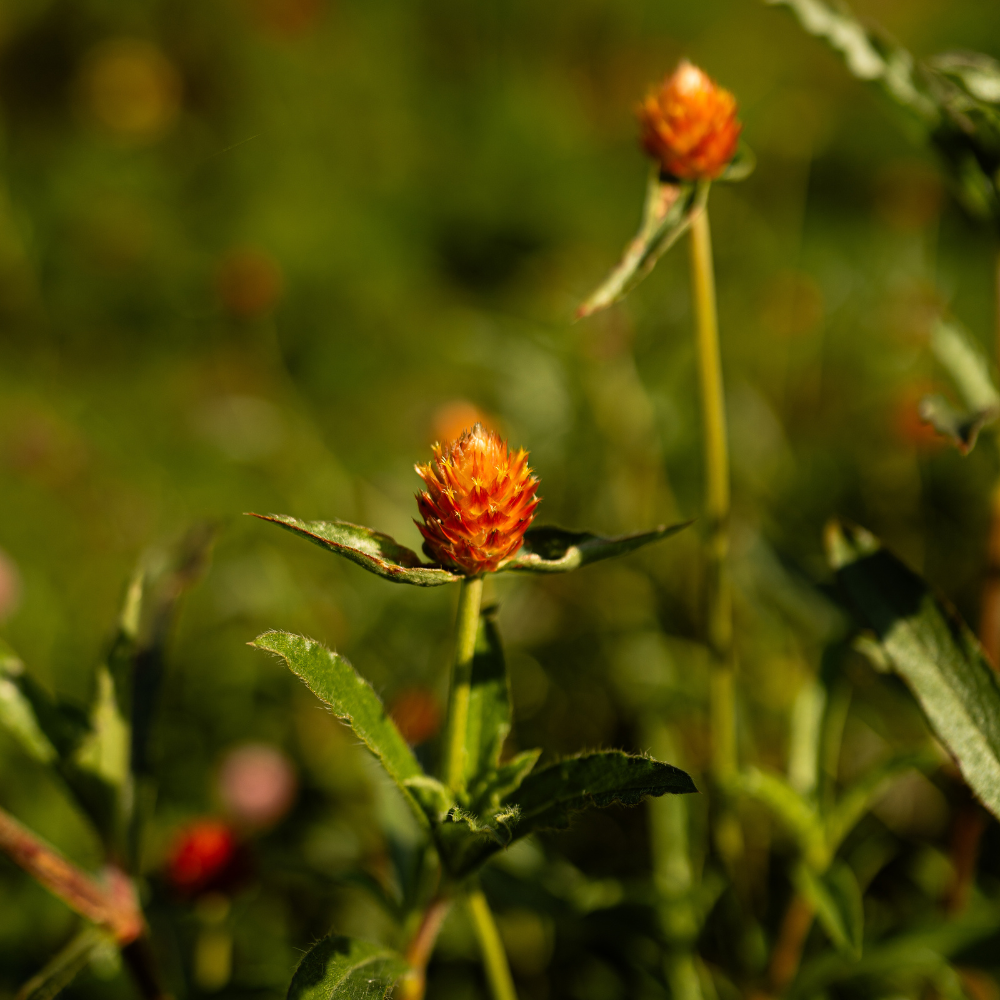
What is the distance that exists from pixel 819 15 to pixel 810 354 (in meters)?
1.66

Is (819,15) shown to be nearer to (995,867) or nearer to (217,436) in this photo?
(995,867)

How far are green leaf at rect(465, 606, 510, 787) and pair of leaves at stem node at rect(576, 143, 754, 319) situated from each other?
10.4 inches

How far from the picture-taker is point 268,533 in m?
1.97

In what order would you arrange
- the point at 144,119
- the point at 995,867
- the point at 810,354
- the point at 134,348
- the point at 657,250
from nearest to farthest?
the point at 657,250
the point at 995,867
the point at 810,354
the point at 134,348
the point at 144,119

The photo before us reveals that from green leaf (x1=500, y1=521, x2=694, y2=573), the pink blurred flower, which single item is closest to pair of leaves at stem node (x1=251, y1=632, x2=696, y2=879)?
green leaf (x1=500, y1=521, x2=694, y2=573)

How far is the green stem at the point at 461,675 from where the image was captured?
0.64m

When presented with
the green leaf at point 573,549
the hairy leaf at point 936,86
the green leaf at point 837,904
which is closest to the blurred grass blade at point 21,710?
the green leaf at point 573,549

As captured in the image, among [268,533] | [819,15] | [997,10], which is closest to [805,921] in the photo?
[819,15]

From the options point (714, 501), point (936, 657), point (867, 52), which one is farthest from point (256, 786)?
point (867, 52)

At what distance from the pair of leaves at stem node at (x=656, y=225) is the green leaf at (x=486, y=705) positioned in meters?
0.26

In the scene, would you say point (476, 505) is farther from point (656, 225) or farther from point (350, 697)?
point (656, 225)

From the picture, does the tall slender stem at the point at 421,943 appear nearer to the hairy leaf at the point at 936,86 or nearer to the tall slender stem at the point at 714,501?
the tall slender stem at the point at 714,501

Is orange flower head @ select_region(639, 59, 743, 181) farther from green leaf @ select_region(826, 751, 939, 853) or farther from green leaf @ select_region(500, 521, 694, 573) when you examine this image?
green leaf @ select_region(826, 751, 939, 853)

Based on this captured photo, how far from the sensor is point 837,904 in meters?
0.84
